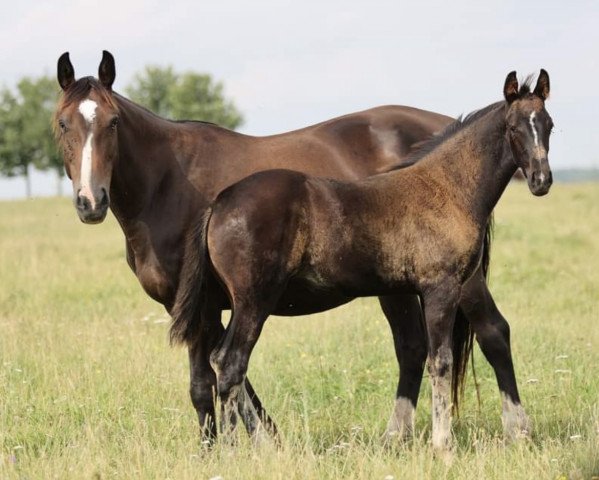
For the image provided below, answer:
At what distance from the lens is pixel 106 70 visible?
5570 mm

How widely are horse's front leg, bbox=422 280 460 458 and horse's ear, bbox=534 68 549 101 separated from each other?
1175 mm

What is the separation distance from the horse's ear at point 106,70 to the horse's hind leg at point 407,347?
245cm

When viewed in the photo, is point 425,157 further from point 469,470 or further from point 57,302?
point 57,302

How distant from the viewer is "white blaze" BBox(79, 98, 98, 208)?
16.8 ft

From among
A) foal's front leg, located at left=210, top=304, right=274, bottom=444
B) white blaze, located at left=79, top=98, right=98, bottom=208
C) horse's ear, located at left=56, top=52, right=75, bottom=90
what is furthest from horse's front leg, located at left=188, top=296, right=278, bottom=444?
horse's ear, located at left=56, top=52, right=75, bottom=90

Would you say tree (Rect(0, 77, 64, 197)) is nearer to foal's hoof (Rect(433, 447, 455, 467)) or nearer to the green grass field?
the green grass field

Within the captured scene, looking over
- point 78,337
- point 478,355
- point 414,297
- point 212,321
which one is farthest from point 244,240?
point 78,337

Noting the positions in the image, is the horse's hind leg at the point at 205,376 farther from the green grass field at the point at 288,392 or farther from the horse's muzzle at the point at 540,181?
the horse's muzzle at the point at 540,181

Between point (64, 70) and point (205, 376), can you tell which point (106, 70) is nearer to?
point (64, 70)

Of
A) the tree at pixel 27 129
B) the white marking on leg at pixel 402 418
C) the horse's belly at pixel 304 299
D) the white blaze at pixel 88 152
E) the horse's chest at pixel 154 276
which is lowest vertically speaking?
the white marking on leg at pixel 402 418

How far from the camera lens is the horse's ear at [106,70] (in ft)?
18.2

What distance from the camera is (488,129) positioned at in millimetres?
5438

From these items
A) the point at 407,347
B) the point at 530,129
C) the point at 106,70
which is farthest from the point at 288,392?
the point at 530,129

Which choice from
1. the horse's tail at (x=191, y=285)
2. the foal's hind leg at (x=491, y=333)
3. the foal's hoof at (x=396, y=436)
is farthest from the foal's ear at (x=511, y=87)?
the foal's hoof at (x=396, y=436)
